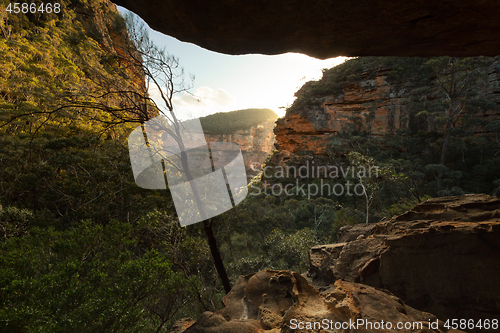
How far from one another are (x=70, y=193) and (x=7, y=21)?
10.5 m

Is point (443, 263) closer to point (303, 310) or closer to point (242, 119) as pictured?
point (303, 310)

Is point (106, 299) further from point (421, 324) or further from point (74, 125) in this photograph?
point (74, 125)

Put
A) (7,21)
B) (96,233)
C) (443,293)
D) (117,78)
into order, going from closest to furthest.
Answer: (443,293), (96,233), (117,78), (7,21)

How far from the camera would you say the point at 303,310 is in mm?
2027

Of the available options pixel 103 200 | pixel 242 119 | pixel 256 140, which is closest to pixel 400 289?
pixel 103 200

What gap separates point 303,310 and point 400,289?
1.69 m

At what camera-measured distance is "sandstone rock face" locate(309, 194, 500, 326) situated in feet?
8.17

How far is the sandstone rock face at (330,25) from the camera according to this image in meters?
1.92

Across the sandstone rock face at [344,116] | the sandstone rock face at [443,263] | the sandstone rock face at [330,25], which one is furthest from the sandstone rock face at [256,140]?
the sandstone rock face at [330,25]

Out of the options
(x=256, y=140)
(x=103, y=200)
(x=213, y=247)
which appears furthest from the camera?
(x=256, y=140)

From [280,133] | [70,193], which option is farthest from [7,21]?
[280,133]

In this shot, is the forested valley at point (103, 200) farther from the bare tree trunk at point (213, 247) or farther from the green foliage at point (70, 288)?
the bare tree trunk at point (213, 247)

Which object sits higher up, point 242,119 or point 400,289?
point 242,119

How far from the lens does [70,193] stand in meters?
6.69
